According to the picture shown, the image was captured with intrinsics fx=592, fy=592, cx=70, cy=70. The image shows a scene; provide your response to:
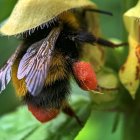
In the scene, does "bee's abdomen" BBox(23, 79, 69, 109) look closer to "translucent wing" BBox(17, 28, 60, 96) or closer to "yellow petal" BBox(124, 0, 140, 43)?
"translucent wing" BBox(17, 28, 60, 96)

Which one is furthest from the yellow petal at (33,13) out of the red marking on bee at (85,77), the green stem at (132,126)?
the green stem at (132,126)

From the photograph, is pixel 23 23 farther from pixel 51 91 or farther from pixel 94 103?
pixel 94 103

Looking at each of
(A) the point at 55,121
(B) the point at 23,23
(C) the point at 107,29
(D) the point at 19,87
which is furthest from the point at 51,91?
(C) the point at 107,29

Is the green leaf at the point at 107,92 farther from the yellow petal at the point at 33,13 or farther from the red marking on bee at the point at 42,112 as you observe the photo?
the yellow petal at the point at 33,13

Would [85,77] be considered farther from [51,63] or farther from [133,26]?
[133,26]

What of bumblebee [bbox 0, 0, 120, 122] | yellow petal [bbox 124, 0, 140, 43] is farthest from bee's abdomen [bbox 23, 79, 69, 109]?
yellow petal [bbox 124, 0, 140, 43]
